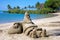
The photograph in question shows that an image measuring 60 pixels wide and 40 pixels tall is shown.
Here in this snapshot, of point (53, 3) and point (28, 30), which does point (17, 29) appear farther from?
point (53, 3)

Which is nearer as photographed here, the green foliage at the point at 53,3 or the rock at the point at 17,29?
the rock at the point at 17,29

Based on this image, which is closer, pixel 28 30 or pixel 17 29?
pixel 28 30

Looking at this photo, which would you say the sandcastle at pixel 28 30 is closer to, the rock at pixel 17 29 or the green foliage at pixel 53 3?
the rock at pixel 17 29

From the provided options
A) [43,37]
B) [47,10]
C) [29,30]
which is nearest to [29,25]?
[29,30]

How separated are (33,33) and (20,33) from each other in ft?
4.46

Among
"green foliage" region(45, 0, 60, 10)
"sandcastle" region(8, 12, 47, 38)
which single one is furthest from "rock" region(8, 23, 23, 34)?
"green foliage" region(45, 0, 60, 10)

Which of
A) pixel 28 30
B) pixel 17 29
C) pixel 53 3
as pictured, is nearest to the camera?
pixel 28 30

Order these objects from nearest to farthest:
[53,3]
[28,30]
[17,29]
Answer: [28,30], [17,29], [53,3]

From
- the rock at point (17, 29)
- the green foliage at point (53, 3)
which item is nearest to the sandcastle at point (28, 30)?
the rock at point (17, 29)

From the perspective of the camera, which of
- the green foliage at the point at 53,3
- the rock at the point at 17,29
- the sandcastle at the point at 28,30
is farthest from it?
the green foliage at the point at 53,3

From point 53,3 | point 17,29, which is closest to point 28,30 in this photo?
point 17,29

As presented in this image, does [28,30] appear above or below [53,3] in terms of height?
above

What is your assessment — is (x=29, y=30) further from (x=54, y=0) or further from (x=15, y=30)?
(x=54, y=0)

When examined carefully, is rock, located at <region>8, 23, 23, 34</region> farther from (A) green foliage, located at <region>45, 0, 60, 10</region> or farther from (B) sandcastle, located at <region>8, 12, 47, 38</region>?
(A) green foliage, located at <region>45, 0, 60, 10</region>
